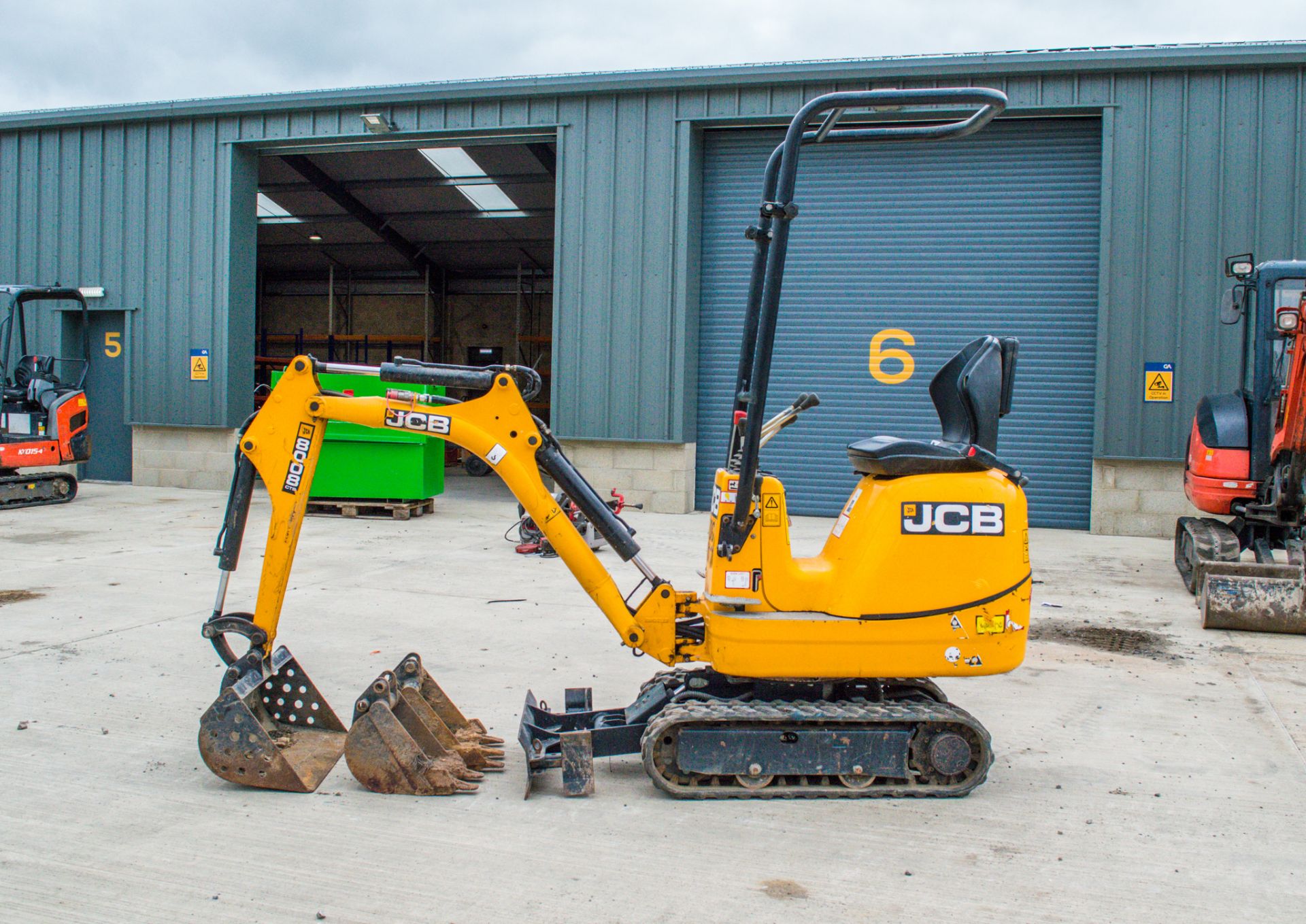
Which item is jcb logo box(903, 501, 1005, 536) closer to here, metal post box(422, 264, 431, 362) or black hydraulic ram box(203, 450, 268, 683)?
black hydraulic ram box(203, 450, 268, 683)

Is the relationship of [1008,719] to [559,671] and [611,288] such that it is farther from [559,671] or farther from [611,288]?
[611,288]

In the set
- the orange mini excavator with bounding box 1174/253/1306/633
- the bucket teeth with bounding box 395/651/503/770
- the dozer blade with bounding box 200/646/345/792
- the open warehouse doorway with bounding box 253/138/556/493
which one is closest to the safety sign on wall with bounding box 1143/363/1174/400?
the orange mini excavator with bounding box 1174/253/1306/633

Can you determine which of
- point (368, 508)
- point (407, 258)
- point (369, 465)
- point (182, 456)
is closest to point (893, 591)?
point (369, 465)

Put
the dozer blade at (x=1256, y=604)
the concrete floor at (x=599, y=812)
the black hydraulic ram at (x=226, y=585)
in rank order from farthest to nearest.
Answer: the dozer blade at (x=1256, y=604) < the black hydraulic ram at (x=226, y=585) < the concrete floor at (x=599, y=812)

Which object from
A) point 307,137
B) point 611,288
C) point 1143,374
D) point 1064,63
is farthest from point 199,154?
point 1143,374

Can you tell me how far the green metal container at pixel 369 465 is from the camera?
12.3 meters

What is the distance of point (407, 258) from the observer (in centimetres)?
2506

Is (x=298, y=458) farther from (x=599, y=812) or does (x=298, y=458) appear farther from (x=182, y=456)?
(x=182, y=456)

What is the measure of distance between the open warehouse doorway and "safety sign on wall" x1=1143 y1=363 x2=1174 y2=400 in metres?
10.4

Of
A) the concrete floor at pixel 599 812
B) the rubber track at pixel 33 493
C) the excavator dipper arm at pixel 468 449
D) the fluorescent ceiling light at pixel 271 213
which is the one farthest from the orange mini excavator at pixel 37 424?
the excavator dipper arm at pixel 468 449

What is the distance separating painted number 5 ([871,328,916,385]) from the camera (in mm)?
13695

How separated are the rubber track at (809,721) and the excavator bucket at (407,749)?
72 cm

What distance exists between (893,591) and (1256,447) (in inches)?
237

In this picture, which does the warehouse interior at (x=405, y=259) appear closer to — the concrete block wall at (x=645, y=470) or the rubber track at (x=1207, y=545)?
the concrete block wall at (x=645, y=470)
